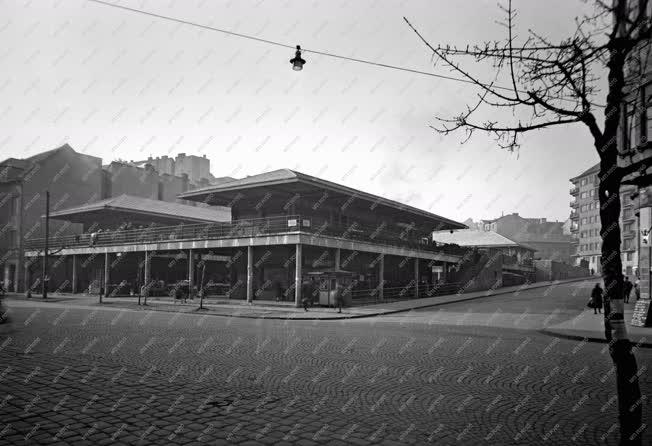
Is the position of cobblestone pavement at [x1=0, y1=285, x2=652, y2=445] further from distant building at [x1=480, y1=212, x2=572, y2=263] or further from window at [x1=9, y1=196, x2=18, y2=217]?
distant building at [x1=480, y1=212, x2=572, y2=263]

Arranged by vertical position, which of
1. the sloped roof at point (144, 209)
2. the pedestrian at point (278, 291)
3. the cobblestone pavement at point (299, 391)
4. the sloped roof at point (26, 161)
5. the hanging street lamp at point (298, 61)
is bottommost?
the pedestrian at point (278, 291)

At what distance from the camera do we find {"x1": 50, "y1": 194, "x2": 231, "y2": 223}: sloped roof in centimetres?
4250

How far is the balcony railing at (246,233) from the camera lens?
98.9 feet

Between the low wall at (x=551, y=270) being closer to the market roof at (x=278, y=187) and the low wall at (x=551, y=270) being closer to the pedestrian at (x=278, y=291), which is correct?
the market roof at (x=278, y=187)

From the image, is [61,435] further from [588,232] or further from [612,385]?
[588,232]

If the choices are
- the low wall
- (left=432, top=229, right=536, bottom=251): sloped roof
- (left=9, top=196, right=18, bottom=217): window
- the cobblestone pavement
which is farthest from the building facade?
the cobblestone pavement

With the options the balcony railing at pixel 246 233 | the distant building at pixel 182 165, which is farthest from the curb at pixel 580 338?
the distant building at pixel 182 165

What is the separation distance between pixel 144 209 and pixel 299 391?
40.6 m

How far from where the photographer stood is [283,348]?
11469 millimetres

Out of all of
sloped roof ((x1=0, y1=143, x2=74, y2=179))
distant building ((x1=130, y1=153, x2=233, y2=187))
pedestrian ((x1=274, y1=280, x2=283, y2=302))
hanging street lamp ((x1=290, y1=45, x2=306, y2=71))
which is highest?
→ distant building ((x1=130, y1=153, x2=233, y2=187))

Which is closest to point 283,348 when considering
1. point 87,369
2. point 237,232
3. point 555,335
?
point 87,369

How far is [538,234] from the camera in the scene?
121500mm

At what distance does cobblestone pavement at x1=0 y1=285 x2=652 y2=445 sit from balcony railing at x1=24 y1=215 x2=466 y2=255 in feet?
56.3

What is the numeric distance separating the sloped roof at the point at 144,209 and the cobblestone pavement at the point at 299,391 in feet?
103
